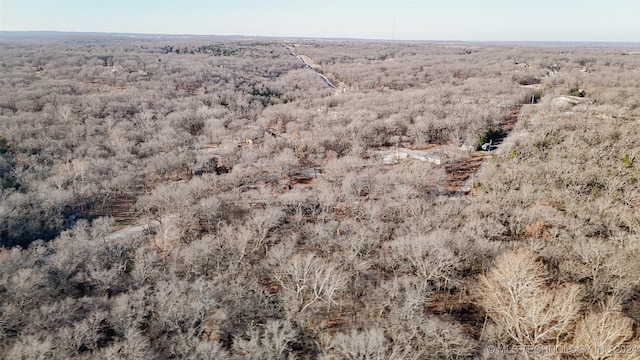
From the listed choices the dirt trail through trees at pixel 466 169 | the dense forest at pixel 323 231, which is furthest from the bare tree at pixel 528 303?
the dirt trail through trees at pixel 466 169

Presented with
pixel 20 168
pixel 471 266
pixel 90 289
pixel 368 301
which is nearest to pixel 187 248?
pixel 90 289

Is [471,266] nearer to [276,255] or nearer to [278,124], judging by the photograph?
[276,255]

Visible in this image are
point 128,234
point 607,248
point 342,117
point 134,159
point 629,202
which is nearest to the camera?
point 607,248

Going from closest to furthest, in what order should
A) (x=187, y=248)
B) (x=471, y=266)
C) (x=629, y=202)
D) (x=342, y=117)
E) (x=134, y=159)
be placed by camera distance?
(x=471, y=266) < (x=187, y=248) < (x=629, y=202) < (x=134, y=159) < (x=342, y=117)

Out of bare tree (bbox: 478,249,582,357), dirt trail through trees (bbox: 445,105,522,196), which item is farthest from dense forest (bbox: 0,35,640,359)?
dirt trail through trees (bbox: 445,105,522,196)

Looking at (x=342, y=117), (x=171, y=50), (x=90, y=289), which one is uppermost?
(x=171, y=50)

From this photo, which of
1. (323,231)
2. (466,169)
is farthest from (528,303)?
(466,169)

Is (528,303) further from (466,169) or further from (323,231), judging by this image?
(466,169)

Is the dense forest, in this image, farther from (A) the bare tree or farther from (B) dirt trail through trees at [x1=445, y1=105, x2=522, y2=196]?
(B) dirt trail through trees at [x1=445, y1=105, x2=522, y2=196]
